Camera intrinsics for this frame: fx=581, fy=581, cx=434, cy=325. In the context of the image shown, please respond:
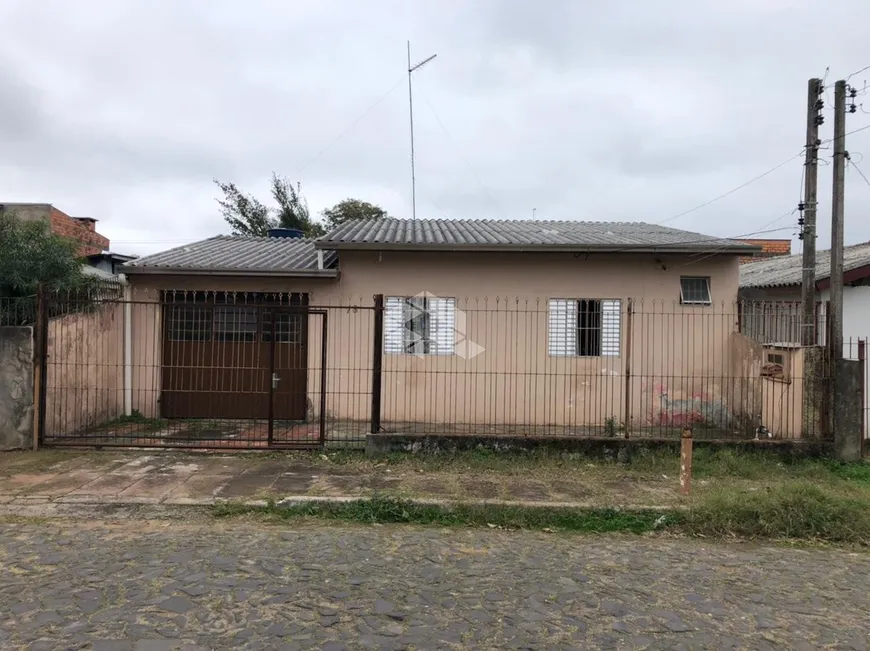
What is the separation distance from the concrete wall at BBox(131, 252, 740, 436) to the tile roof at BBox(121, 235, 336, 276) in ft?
1.00

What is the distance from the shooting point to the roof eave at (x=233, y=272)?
9430 millimetres

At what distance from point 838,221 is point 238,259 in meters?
9.22

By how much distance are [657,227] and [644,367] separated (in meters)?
4.71

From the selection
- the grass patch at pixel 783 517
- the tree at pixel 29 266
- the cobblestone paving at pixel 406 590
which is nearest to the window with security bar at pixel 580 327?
the grass patch at pixel 783 517

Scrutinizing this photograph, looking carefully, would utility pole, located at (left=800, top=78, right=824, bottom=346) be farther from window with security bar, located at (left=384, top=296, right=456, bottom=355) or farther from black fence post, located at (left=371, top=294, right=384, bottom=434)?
black fence post, located at (left=371, top=294, right=384, bottom=434)

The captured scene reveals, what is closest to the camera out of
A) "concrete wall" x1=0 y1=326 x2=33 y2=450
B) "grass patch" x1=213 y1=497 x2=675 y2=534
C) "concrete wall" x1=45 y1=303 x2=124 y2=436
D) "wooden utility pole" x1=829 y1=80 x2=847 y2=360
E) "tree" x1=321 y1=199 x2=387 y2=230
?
"grass patch" x1=213 y1=497 x2=675 y2=534

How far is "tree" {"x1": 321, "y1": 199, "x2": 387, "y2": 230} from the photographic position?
31438 mm

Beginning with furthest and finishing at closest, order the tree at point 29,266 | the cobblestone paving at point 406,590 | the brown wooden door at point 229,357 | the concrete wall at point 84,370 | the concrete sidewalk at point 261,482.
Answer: the brown wooden door at point 229,357
the concrete wall at point 84,370
the tree at point 29,266
the concrete sidewalk at point 261,482
the cobblestone paving at point 406,590

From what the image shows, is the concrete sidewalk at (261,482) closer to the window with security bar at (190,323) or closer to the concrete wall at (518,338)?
the concrete wall at (518,338)

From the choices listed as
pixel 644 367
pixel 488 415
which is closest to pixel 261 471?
pixel 488 415

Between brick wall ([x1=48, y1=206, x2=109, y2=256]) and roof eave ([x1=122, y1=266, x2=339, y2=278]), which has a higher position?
brick wall ([x1=48, y1=206, x2=109, y2=256])

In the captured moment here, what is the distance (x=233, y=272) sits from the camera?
373 inches

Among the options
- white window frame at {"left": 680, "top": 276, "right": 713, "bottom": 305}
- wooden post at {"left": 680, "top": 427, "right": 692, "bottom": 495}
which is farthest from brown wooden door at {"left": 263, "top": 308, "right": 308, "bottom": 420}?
white window frame at {"left": 680, "top": 276, "right": 713, "bottom": 305}

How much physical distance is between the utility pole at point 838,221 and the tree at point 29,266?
33.6 ft
